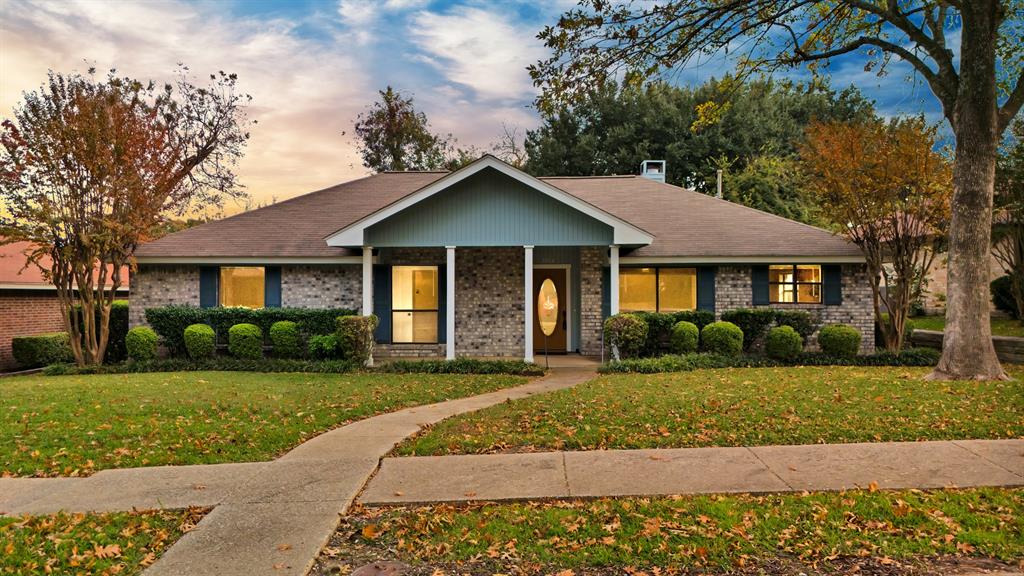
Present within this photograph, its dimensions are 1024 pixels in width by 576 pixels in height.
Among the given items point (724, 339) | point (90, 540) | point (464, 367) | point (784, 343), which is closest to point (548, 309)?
point (464, 367)

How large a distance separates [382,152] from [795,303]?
25.7m

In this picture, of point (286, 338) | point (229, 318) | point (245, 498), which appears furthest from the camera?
point (229, 318)

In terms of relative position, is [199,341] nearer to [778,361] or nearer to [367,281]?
[367,281]

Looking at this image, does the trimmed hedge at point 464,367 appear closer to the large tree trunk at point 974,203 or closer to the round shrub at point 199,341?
the round shrub at point 199,341

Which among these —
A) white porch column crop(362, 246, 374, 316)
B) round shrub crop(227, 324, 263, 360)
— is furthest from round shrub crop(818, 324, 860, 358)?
round shrub crop(227, 324, 263, 360)

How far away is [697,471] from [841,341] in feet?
34.7

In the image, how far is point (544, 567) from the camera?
3.83 metres

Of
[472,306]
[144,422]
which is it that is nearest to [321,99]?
[472,306]

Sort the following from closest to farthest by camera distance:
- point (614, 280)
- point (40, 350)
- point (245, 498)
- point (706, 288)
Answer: point (245, 498) < point (614, 280) < point (706, 288) < point (40, 350)

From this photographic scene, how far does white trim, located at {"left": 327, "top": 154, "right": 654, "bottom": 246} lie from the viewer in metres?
14.0

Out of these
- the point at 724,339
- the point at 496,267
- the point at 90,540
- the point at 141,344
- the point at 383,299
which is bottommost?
the point at 90,540

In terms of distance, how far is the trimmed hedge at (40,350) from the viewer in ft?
58.1

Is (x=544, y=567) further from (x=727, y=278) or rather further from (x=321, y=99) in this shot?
(x=321, y=99)

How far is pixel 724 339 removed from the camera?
14289mm
